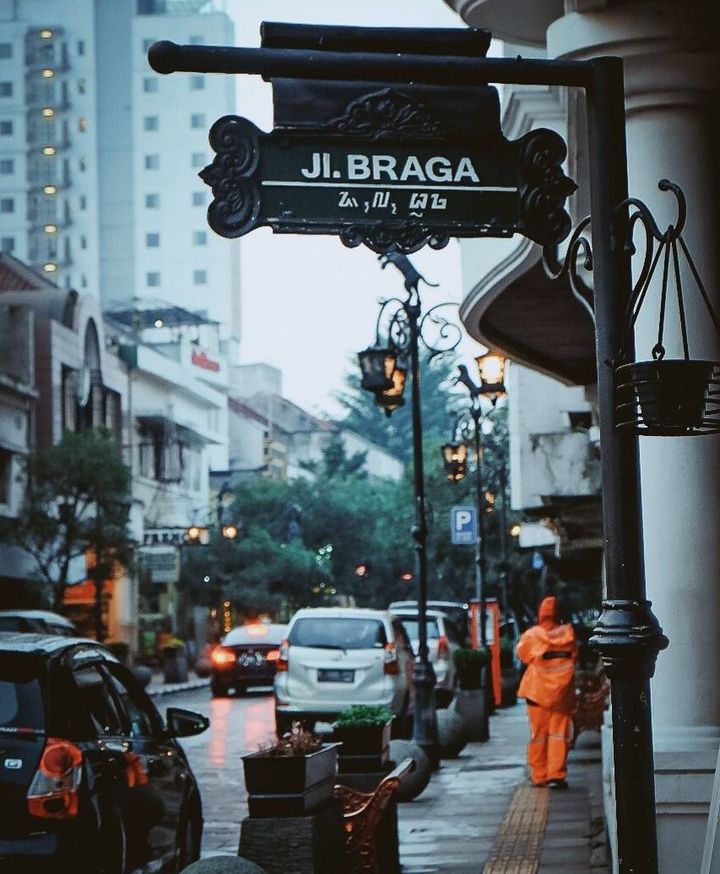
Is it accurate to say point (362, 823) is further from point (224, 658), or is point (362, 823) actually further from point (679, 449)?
point (224, 658)

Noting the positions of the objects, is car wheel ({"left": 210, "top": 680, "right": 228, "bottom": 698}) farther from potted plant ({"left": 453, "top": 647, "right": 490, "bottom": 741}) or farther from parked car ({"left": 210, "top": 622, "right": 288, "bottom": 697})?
potted plant ({"left": 453, "top": 647, "right": 490, "bottom": 741})

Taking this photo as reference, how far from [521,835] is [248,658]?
23.6 meters

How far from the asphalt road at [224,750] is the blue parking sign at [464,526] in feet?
15.4

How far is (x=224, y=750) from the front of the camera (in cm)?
2262

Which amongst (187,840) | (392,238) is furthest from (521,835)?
(392,238)

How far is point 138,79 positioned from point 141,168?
21.9ft

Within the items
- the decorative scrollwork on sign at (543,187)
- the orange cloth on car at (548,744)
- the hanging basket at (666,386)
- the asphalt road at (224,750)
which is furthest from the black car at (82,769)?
the orange cloth on car at (548,744)

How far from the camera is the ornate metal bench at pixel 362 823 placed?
9516mm

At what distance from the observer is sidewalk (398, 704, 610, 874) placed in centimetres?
1150

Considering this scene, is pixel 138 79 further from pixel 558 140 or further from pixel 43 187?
pixel 558 140

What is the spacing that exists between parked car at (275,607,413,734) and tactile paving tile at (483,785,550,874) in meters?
5.79

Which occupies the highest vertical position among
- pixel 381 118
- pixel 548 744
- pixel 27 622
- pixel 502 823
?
pixel 381 118

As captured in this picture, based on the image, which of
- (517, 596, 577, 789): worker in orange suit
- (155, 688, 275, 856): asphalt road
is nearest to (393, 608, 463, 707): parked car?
(155, 688, 275, 856): asphalt road

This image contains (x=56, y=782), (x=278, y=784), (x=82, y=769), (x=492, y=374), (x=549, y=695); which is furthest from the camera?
(x=492, y=374)
